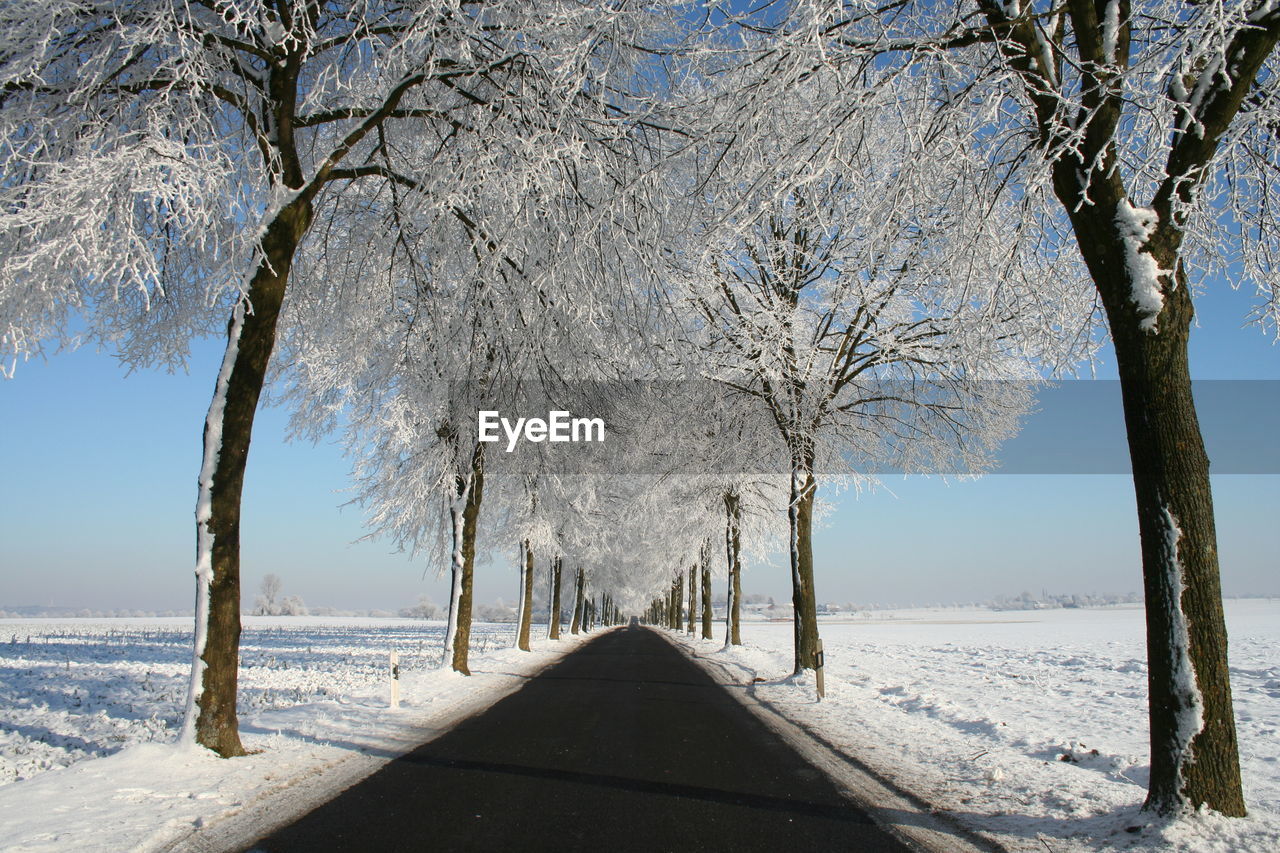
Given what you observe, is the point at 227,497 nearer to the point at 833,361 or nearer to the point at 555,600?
the point at 833,361

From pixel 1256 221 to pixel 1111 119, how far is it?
2473 millimetres

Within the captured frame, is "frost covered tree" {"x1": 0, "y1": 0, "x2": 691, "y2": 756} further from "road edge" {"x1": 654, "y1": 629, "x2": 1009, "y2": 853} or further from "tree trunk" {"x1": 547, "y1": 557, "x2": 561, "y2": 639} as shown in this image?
"tree trunk" {"x1": 547, "y1": 557, "x2": 561, "y2": 639}

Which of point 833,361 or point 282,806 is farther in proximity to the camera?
point 833,361

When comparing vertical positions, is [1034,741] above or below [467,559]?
below

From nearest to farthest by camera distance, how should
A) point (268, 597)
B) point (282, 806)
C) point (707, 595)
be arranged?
point (282, 806)
point (707, 595)
point (268, 597)

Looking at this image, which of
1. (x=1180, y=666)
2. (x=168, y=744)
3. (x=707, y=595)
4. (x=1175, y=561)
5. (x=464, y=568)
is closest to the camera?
(x=1180, y=666)

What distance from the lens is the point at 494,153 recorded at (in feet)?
23.8

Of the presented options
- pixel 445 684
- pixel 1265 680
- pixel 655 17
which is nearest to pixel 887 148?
pixel 655 17

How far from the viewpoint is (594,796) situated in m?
5.60

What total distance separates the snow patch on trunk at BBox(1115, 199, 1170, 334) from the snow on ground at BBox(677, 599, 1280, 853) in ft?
10.6

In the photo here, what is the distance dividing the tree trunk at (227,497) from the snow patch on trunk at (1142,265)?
6881 mm

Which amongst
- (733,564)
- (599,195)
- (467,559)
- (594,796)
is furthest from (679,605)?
(594,796)

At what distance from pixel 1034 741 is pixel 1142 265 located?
5.60 m

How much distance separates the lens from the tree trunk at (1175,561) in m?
4.54
